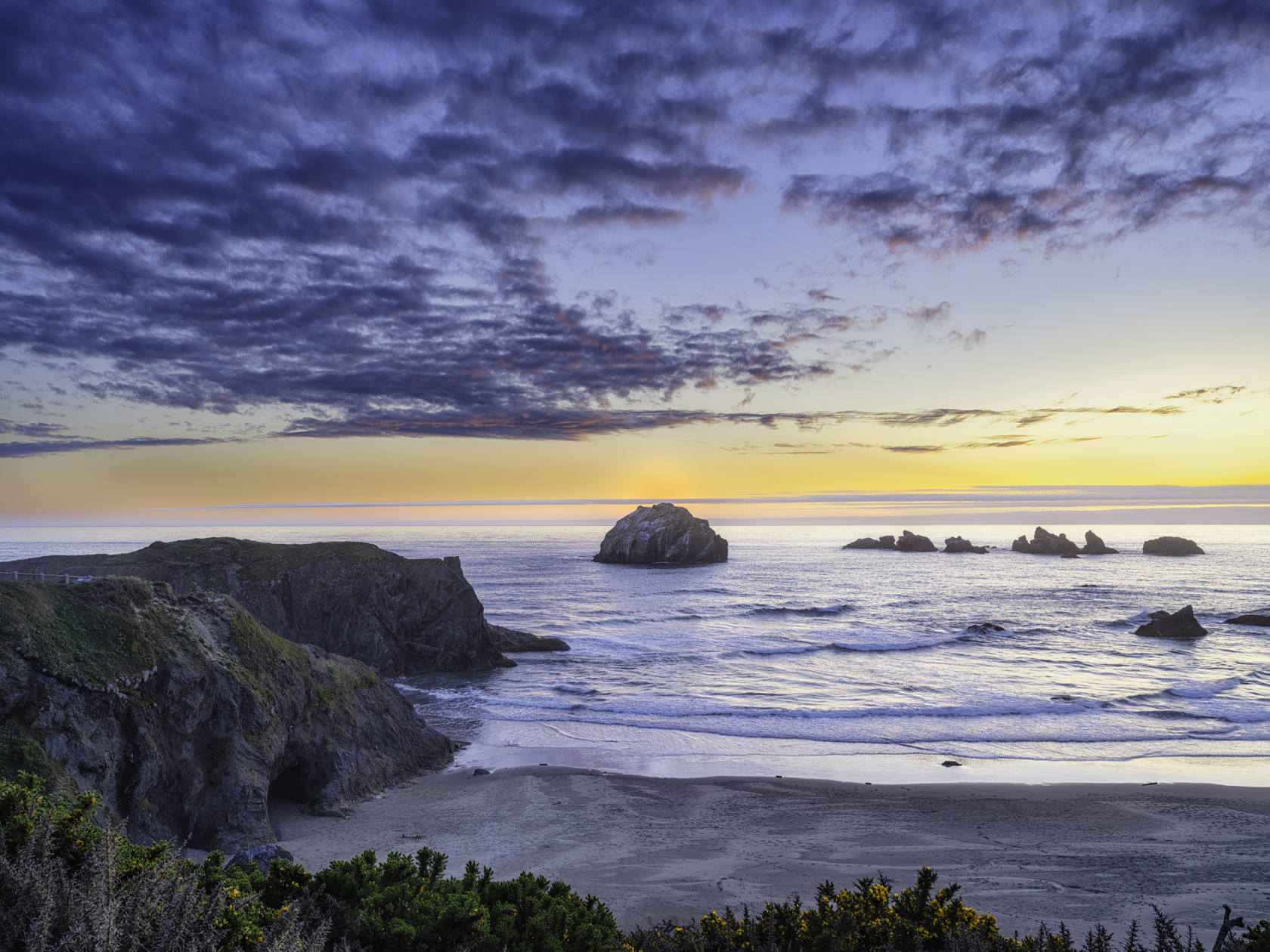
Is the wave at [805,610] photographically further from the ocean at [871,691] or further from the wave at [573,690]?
the wave at [573,690]

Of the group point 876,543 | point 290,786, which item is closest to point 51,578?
point 290,786

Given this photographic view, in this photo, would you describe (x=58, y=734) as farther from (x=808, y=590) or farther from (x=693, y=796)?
(x=808, y=590)

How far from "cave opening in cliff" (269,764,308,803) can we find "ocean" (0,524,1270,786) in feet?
16.5

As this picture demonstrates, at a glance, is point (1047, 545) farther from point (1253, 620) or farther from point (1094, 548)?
point (1253, 620)

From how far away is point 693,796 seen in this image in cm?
1747

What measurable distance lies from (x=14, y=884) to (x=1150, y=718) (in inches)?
1363

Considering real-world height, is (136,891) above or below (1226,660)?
above

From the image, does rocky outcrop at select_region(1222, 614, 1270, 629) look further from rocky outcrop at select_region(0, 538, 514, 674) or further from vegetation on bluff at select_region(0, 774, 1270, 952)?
vegetation on bluff at select_region(0, 774, 1270, 952)

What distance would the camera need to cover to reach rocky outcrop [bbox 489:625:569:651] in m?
41.2

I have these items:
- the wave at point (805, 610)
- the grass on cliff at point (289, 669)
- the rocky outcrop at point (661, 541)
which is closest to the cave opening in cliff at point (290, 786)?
the grass on cliff at point (289, 669)

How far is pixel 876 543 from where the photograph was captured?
17662 cm

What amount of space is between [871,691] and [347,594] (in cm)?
2879

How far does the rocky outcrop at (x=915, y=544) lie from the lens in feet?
528

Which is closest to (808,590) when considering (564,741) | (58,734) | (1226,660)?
(1226,660)
